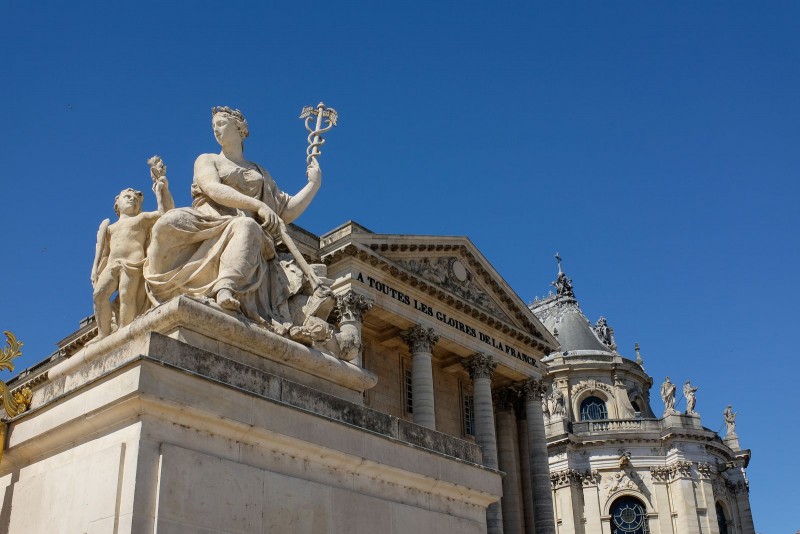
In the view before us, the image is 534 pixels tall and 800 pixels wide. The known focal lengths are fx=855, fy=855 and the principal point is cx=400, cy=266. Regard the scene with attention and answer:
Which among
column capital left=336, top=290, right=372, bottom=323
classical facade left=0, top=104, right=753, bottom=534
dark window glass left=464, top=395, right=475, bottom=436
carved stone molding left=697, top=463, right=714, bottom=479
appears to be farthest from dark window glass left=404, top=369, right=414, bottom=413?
classical facade left=0, top=104, right=753, bottom=534

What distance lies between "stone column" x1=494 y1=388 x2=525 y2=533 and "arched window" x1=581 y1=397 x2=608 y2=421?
20.2 m

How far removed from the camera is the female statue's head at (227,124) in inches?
266

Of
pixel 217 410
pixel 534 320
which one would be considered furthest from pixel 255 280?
pixel 534 320

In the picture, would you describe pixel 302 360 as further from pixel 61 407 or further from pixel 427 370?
pixel 427 370

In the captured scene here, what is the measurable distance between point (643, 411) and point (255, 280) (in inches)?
2220

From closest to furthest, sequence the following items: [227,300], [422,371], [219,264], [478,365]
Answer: [227,300]
[219,264]
[422,371]
[478,365]

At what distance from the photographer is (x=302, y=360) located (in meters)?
5.65

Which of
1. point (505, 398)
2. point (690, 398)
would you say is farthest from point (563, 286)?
point (505, 398)

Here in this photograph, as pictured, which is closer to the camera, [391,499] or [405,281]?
[391,499]

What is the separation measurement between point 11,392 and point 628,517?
46.5 meters

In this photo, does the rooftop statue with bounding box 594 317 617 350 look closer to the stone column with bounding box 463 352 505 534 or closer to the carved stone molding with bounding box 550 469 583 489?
the carved stone molding with bounding box 550 469 583 489

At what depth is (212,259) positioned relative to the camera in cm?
585

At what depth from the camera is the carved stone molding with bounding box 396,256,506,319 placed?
32281mm

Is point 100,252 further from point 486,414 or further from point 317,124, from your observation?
point 486,414
